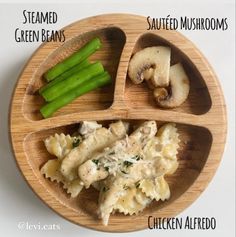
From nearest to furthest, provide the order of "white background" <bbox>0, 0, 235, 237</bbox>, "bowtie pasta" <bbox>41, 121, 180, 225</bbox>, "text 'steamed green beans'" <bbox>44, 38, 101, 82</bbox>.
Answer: "bowtie pasta" <bbox>41, 121, 180, 225</bbox>, "text 'steamed green beans'" <bbox>44, 38, 101, 82</bbox>, "white background" <bbox>0, 0, 235, 237</bbox>

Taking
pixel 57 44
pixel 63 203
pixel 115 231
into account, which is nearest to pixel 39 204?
pixel 63 203

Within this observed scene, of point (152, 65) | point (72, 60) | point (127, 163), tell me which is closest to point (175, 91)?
point (152, 65)

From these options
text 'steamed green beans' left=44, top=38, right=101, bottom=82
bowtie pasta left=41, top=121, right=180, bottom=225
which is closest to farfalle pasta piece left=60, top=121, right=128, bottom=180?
bowtie pasta left=41, top=121, right=180, bottom=225

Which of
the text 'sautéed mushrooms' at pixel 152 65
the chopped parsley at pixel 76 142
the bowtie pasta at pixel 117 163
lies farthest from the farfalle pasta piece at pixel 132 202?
the text 'sautéed mushrooms' at pixel 152 65

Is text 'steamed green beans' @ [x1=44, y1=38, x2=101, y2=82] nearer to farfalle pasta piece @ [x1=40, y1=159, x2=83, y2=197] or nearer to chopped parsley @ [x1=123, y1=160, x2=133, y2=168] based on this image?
farfalle pasta piece @ [x1=40, y1=159, x2=83, y2=197]

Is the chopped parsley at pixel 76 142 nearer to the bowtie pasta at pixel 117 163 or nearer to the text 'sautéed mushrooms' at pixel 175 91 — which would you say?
the bowtie pasta at pixel 117 163

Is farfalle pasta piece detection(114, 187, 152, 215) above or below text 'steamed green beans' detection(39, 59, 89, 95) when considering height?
below

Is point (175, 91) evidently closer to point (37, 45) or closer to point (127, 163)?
point (127, 163)
